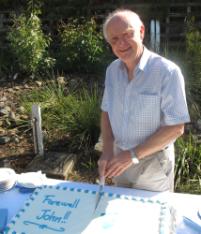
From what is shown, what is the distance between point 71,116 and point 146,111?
210 cm

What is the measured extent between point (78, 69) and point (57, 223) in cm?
412

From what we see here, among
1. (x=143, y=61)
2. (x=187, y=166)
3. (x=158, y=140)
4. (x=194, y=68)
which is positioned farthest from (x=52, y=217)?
(x=194, y=68)

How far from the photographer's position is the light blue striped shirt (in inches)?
73.7

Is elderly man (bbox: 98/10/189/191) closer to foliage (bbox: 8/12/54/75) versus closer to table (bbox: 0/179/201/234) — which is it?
table (bbox: 0/179/201/234)

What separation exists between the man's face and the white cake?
65 centimetres

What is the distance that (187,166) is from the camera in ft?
10.7

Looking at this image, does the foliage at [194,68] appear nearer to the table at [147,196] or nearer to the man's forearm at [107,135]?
the man's forearm at [107,135]

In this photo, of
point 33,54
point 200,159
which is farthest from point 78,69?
point 200,159

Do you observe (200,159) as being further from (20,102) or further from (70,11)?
(70,11)

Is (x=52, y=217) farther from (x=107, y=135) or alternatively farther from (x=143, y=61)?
(x=143, y=61)

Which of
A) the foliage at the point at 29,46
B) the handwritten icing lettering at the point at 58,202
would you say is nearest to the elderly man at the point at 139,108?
the handwritten icing lettering at the point at 58,202

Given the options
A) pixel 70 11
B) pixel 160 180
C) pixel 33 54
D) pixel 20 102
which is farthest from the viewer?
pixel 70 11

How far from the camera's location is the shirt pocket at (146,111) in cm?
193

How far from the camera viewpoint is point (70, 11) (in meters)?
6.70
